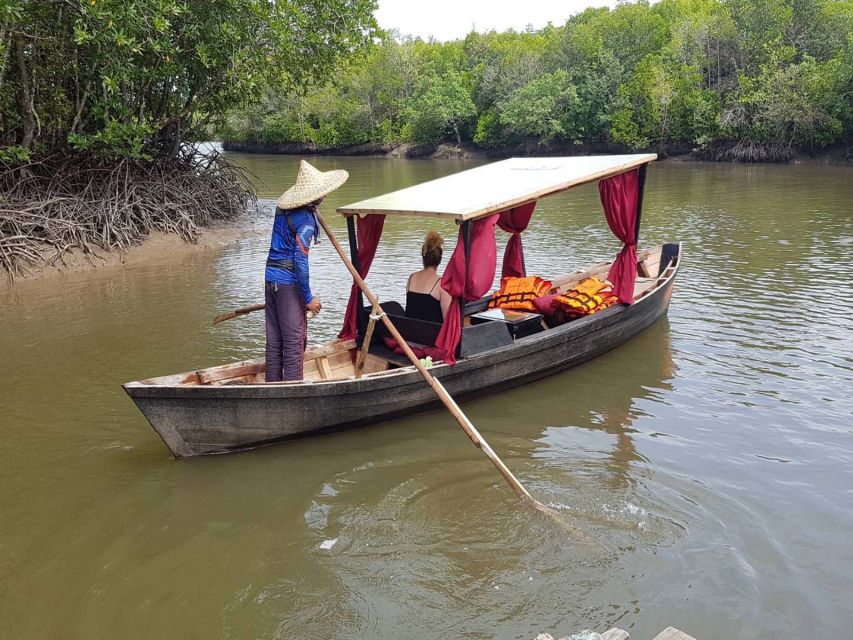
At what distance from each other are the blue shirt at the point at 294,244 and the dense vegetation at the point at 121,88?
6810mm

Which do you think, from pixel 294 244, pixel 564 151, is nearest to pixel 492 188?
pixel 294 244

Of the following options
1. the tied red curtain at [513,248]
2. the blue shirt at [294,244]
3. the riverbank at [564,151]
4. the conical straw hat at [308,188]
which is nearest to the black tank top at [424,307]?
the blue shirt at [294,244]

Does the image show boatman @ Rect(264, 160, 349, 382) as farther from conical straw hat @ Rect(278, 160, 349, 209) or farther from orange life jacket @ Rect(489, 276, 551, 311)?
orange life jacket @ Rect(489, 276, 551, 311)

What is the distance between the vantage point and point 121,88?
13531 mm

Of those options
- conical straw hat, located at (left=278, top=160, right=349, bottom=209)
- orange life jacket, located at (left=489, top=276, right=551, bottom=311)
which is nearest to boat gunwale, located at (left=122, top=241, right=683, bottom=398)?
orange life jacket, located at (left=489, top=276, right=551, bottom=311)

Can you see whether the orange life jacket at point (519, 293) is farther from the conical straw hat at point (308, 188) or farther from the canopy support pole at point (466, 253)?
the conical straw hat at point (308, 188)

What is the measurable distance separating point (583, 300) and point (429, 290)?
1918 millimetres

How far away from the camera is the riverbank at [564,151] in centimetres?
3138

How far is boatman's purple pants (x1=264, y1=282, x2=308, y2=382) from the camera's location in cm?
595

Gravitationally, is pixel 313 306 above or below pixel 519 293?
above

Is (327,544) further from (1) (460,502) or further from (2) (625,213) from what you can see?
(2) (625,213)

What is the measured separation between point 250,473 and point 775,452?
4.39m

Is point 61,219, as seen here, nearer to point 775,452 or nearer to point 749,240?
point 775,452

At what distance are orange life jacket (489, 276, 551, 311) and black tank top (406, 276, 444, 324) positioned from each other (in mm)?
1400
